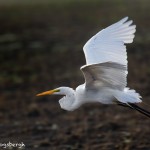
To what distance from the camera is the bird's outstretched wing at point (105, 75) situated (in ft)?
20.0

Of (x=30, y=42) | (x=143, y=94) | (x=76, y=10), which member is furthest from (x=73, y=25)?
(x=143, y=94)

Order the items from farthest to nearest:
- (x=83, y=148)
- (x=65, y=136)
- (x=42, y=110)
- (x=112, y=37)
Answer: (x=42, y=110)
(x=65, y=136)
(x=83, y=148)
(x=112, y=37)

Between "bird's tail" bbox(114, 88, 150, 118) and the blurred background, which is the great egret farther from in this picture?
the blurred background

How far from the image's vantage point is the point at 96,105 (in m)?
10.1

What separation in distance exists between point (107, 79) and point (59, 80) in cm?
549

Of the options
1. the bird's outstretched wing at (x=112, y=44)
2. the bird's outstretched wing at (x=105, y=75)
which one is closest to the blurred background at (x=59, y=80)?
the bird's outstretched wing at (x=105, y=75)

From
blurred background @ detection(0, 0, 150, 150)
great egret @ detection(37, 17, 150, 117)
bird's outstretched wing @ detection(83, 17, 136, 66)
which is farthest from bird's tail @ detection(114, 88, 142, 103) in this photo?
blurred background @ detection(0, 0, 150, 150)

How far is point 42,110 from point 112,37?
321cm

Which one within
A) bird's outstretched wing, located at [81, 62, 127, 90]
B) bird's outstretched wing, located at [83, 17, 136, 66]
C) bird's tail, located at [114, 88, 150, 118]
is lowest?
bird's tail, located at [114, 88, 150, 118]

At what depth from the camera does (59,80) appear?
12.1 meters

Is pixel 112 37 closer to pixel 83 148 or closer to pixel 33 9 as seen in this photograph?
pixel 83 148

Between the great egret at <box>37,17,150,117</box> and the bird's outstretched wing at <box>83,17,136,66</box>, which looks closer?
the great egret at <box>37,17,150,117</box>

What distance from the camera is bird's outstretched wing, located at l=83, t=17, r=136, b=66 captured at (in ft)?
22.8

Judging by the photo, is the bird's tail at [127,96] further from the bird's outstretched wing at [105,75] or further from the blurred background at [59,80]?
the blurred background at [59,80]
